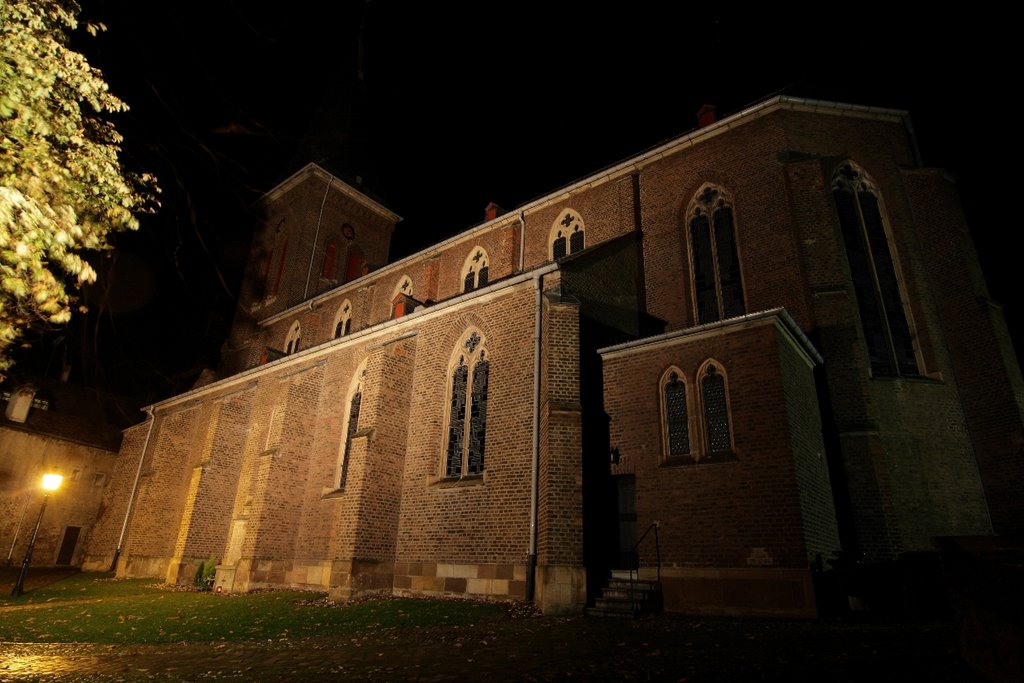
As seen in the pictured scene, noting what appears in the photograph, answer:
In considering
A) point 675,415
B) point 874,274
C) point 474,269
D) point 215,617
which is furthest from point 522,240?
point 215,617

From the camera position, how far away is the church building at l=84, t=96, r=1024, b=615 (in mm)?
10797

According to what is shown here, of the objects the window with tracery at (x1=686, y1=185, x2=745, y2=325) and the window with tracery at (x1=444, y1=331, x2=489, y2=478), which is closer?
the window with tracery at (x1=444, y1=331, x2=489, y2=478)

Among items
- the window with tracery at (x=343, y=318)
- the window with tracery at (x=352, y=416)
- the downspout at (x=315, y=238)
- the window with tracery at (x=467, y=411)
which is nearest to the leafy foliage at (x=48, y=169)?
the window with tracery at (x=467, y=411)

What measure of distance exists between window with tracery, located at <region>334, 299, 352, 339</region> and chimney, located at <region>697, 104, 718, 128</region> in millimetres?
16561

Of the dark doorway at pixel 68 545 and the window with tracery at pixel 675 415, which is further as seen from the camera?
the dark doorway at pixel 68 545

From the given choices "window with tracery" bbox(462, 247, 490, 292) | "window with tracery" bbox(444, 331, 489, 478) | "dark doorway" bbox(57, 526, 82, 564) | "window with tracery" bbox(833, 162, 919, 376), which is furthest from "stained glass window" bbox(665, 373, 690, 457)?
"dark doorway" bbox(57, 526, 82, 564)

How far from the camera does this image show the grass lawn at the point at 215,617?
8961mm

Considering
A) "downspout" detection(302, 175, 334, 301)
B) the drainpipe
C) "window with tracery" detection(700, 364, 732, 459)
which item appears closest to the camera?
"window with tracery" detection(700, 364, 732, 459)

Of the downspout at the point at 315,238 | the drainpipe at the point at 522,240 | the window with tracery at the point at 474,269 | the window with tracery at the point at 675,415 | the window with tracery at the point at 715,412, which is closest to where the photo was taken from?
the window with tracery at the point at 715,412

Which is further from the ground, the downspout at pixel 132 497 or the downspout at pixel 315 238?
the downspout at pixel 315 238

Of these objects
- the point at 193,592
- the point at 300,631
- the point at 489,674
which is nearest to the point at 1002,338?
the point at 489,674

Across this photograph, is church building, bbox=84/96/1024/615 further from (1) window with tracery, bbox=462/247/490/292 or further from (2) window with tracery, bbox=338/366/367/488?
(1) window with tracery, bbox=462/247/490/292

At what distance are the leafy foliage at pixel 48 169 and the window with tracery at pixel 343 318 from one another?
18.8 m

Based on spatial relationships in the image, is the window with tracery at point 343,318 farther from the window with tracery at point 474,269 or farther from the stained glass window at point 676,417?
the stained glass window at point 676,417
